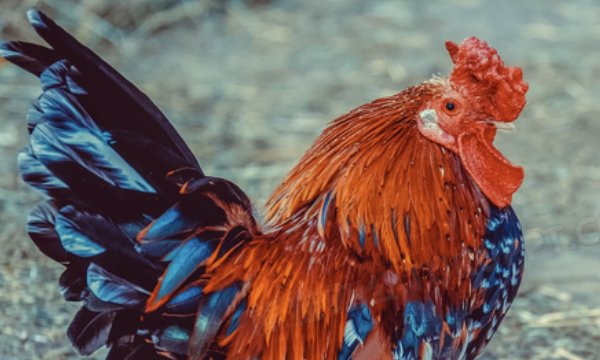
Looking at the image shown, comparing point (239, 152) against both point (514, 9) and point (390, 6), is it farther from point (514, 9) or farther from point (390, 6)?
point (514, 9)

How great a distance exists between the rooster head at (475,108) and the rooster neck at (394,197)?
1.4 inches

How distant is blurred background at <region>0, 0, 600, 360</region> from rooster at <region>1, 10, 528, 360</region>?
1249mm

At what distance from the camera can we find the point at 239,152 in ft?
18.8

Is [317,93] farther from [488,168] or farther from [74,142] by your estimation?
[74,142]

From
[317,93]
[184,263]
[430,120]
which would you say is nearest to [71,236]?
[184,263]

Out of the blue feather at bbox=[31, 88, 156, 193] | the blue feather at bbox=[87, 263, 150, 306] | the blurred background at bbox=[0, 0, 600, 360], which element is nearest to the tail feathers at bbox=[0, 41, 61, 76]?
the blue feather at bbox=[31, 88, 156, 193]

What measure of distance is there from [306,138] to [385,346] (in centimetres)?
341

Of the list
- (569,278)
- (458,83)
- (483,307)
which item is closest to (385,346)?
(483,307)

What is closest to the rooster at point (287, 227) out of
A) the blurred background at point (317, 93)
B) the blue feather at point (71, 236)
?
the blue feather at point (71, 236)

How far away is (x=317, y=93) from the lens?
21.8 feet

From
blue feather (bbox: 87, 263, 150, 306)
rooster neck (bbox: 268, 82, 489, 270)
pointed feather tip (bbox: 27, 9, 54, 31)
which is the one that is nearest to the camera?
pointed feather tip (bbox: 27, 9, 54, 31)

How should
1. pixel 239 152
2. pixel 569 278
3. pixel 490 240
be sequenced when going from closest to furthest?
pixel 490 240 → pixel 569 278 → pixel 239 152

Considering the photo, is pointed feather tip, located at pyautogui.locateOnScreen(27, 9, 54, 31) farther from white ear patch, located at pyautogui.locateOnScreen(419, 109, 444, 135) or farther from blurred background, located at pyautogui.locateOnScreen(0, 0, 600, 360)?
blurred background, located at pyautogui.locateOnScreen(0, 0, 600, 360)

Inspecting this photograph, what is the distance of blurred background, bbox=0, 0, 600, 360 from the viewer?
165 inches
